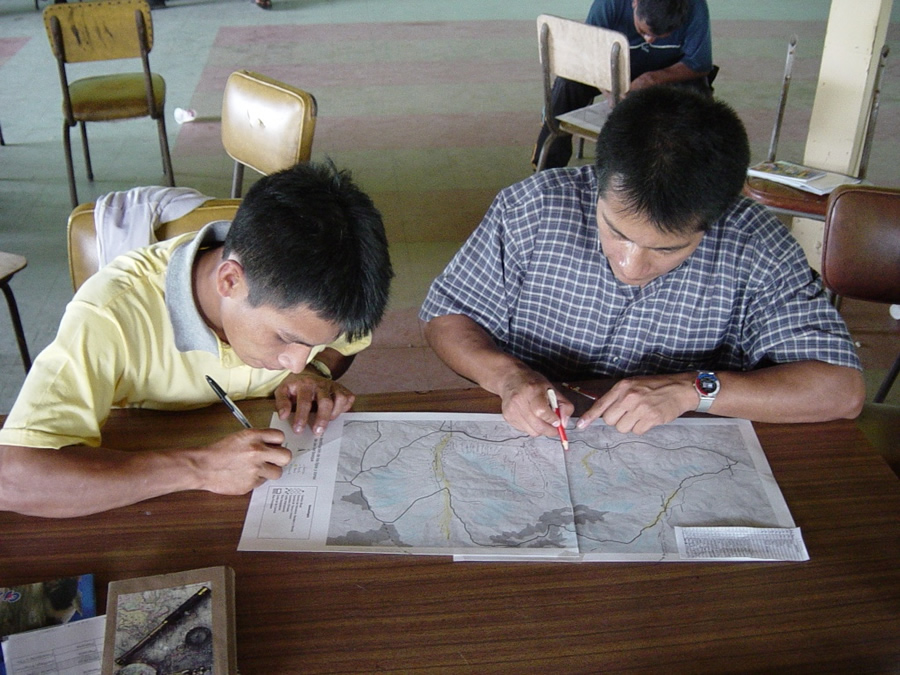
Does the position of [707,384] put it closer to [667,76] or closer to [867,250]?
[867,250]

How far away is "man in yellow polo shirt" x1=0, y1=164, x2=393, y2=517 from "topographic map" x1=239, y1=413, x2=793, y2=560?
81 millimetres

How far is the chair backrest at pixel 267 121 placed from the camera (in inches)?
83.7

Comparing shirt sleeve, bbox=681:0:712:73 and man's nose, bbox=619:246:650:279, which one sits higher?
man's nose, bbox=619:246:650:279

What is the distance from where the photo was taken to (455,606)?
1.04 m

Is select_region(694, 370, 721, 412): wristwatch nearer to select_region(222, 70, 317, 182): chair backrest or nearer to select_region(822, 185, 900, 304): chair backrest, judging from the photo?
select_region(822, 185, 900, 304): chair backrest

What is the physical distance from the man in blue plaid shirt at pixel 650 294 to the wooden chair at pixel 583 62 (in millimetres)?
1837

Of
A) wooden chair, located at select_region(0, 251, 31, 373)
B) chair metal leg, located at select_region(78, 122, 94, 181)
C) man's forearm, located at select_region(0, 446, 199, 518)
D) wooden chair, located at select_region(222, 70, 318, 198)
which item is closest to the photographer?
man's forearm, located at select_region(0, 446, 199, 518)

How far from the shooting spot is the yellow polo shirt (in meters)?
1.17

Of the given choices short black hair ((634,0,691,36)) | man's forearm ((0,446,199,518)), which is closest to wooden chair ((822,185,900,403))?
man's forearm ((0,446,199,518))

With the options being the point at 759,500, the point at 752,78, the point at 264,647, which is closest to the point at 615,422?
the point at 759,500

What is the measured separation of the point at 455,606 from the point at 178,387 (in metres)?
0.67

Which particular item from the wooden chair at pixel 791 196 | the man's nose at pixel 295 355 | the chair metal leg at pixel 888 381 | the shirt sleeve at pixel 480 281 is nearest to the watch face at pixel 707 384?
the shirt sleeve at pixel 480 281

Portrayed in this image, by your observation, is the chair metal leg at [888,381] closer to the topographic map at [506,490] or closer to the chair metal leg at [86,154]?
the topographic map at [506,490]

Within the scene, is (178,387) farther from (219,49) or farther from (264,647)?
(219,49)
